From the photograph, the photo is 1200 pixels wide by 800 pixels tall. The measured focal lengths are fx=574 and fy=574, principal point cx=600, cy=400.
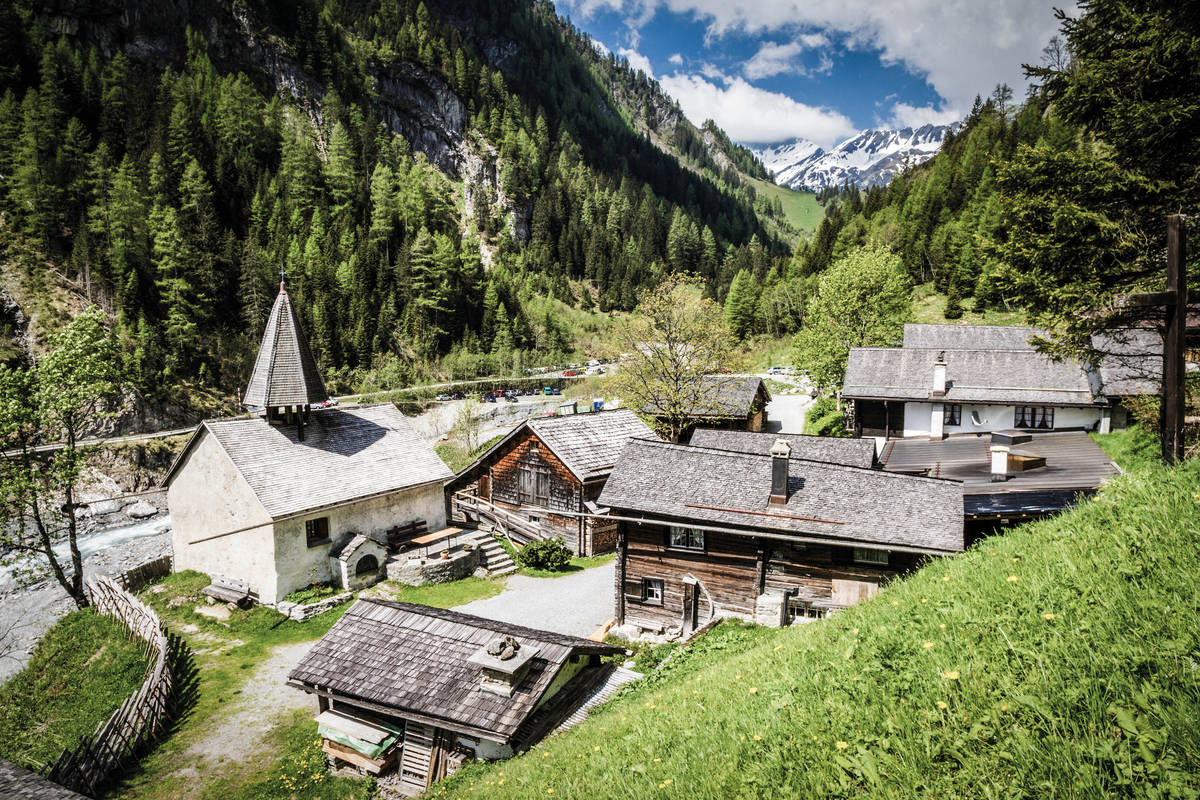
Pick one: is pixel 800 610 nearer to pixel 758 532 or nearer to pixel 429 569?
pixel 758 532

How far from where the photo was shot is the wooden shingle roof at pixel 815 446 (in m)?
24.5

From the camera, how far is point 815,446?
84.4ft

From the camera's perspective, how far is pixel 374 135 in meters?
133

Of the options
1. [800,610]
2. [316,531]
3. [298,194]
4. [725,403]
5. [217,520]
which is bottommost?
[800,610]

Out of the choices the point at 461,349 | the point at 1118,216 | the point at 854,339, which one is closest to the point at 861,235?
the point at 854,339

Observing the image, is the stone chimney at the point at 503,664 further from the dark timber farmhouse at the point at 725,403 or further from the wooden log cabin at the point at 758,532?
the dark timber farmhouse at the point at 725,403

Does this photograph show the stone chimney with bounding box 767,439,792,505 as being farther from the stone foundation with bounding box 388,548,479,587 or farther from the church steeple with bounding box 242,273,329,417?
the church steeple with bounding box 242,273,329,417

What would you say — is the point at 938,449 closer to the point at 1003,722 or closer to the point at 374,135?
the point at 1003,722

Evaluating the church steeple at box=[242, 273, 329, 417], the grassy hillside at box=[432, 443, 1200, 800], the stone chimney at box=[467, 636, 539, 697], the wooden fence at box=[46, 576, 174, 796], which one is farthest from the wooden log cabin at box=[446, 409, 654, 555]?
the grassy hillside at box=[432, 443, 1200, 800]

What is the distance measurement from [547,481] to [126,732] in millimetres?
18995

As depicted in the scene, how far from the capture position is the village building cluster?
13.8m

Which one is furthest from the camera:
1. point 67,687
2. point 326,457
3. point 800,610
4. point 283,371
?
point 326,457

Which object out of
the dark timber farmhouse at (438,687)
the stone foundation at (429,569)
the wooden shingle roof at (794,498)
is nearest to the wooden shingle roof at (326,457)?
the stone foundation at (429,569)

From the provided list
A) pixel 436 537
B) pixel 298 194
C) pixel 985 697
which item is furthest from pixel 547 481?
pixel 298 194
